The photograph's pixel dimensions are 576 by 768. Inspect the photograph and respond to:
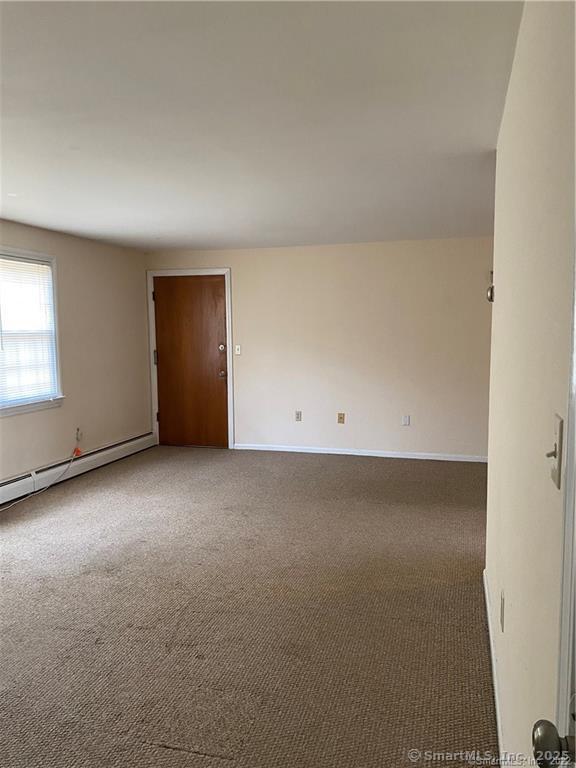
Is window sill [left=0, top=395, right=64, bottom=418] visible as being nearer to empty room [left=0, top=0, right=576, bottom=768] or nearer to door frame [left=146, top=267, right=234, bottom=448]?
empty room [left=0, top=0, right=576, bottom=768]

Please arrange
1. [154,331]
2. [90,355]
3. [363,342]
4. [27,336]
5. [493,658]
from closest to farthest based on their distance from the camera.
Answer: [493,658] → [27,336] → [90,355] → [363,342] → [154,331]

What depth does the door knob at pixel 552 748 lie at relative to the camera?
67cm

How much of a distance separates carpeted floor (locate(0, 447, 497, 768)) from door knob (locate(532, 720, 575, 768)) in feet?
4.63

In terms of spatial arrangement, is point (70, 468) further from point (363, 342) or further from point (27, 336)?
point (363, 342)

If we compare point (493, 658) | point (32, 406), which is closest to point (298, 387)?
point (32, 406)

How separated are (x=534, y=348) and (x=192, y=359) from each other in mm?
5595

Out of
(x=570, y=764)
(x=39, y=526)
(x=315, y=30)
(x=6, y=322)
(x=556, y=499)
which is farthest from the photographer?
(x=6, y=322)

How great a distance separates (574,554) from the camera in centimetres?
72

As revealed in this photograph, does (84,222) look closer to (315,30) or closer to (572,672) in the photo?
(315,30)

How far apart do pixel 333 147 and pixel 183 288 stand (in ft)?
13.5

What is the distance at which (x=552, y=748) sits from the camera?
0.69 meters

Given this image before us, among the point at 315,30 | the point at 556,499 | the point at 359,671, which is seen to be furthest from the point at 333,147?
the point at 359,671

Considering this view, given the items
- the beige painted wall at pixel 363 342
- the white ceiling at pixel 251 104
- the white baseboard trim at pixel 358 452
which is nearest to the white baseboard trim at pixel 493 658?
the white ceiling at pixel 251 104

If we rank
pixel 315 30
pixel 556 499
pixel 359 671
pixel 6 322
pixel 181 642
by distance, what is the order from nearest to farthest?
pixel 556 499
pixel 315 30
pixel 359 671
pixel 181 642
pixel 6 322
